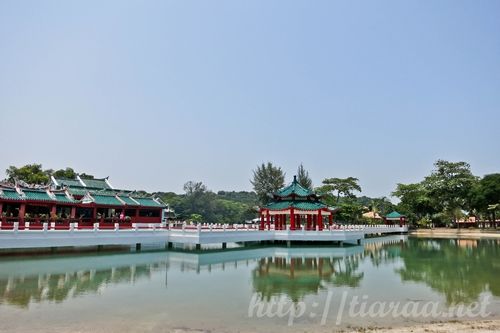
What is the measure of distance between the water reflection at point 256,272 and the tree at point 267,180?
36874 millimetres

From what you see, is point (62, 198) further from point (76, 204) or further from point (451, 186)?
point (451, 186)

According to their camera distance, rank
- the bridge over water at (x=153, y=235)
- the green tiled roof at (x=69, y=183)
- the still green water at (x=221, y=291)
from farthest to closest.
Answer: the green tiled roof at (x=69, y=183) < the bridge over water at (x=153, y=235) < the still green water at (x=221, y=291)

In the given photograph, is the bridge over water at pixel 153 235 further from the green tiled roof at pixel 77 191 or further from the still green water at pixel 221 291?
the green tiled roof at pixel 77 191

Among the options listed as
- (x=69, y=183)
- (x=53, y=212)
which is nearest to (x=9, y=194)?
(x=53, y=212)

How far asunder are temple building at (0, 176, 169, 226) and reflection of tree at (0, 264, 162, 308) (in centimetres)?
1262

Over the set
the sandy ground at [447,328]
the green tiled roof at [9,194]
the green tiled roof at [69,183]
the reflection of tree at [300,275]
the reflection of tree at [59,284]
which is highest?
Result: the green tiled roof at [69,183]

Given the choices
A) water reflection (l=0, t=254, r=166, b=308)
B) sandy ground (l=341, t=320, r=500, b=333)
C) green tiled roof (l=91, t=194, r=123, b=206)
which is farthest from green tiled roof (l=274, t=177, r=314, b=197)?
sandy ground (l=341, t=320, r=500, b=333)

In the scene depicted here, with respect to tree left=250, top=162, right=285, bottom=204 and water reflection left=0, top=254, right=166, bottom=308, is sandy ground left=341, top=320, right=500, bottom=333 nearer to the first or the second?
water reflection left=0, top=254, right=166, bottom=308

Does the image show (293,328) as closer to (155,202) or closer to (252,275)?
(252,275)

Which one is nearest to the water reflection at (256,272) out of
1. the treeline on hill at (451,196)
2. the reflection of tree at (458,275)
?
the reflection of tree at (458,275)

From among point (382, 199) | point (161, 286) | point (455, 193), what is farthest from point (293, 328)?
point (382, 199)

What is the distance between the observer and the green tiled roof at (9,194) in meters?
28.0

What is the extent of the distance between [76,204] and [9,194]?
4903mm

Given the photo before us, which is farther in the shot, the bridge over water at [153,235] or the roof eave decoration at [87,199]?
the roof eave decoration at [87,199]
